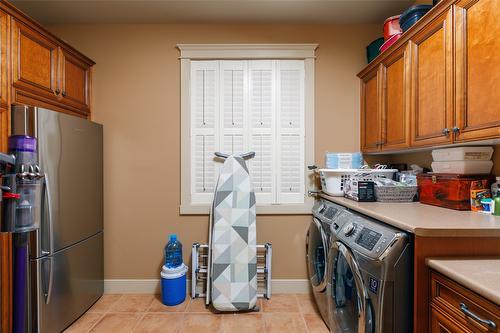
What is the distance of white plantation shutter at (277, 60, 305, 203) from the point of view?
2.52 metres

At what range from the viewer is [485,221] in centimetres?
121

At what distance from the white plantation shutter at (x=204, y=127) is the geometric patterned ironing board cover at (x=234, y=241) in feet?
0.64

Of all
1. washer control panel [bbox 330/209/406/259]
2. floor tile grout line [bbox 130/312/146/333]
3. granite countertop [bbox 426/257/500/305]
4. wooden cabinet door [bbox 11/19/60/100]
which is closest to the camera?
granite countertop [bbox 426/257/500/305]

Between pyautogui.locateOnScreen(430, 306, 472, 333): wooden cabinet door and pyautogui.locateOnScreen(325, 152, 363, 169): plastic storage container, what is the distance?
1420 mm

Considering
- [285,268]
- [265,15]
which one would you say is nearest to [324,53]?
[265,15]

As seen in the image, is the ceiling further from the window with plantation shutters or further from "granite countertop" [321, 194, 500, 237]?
"granite countertop" [321, 194, 500, 237]

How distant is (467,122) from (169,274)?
2.32 m

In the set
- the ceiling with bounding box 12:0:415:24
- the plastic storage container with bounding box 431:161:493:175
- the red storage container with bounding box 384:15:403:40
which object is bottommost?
the plastic storage container with bounding box 431:161:493:175

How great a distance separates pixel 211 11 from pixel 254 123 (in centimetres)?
103

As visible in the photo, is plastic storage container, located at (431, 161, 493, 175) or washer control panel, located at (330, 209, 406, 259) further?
plastic storage container, located at (431, 161, 493, 175)

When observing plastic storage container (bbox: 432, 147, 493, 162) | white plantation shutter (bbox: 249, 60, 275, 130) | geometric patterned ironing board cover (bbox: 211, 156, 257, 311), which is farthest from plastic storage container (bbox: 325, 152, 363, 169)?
plastic storage container (bbox: 432, 147, 493, 162)

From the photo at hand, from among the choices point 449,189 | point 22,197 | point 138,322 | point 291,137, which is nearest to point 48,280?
point 138,322

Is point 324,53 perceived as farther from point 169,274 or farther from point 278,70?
point 169,274

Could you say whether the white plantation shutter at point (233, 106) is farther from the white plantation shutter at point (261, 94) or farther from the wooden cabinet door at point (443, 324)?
the wooden cabinet door at point (443, 324)
